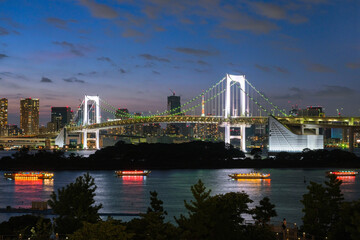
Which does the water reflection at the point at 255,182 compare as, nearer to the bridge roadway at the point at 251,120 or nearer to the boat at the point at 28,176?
the boat at the point at 28,176

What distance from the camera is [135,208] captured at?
24.2m

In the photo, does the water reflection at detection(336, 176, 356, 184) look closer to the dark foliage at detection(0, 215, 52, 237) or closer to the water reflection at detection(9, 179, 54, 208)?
the water reflection at detection(9, 179, 54, 208)

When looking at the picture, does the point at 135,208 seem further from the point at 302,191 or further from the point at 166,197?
the point at 302,191

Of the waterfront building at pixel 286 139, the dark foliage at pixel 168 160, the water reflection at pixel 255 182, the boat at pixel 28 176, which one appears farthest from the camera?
the waterfront building at pixel 286 139

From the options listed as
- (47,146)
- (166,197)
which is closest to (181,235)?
(166,197)

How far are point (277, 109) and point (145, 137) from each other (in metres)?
43.8

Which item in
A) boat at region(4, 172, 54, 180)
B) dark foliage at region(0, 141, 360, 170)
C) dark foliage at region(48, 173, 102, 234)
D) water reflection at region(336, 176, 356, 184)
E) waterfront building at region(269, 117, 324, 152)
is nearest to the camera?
dark foliage at region(48, 173, 102, 234)

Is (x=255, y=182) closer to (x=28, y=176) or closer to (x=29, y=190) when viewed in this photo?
(x=29, y=190)

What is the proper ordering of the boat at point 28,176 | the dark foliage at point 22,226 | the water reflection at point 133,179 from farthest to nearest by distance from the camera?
the boat at point 28,176, the water reflection at point 133,179, the dark foliage at point 22,226

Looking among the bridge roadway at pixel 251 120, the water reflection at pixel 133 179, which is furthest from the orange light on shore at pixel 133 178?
the bridge roadway at pixel 251 120

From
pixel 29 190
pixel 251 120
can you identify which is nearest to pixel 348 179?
pixel 251 120

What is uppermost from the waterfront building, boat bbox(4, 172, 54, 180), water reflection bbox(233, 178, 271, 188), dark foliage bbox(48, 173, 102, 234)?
the waterfront building

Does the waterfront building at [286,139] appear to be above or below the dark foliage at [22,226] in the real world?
above

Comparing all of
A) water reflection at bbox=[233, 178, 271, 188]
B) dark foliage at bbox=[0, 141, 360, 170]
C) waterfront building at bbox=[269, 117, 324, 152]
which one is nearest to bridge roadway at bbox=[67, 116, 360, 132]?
waterfront building at bbox=[269, 117, 324, 152]
